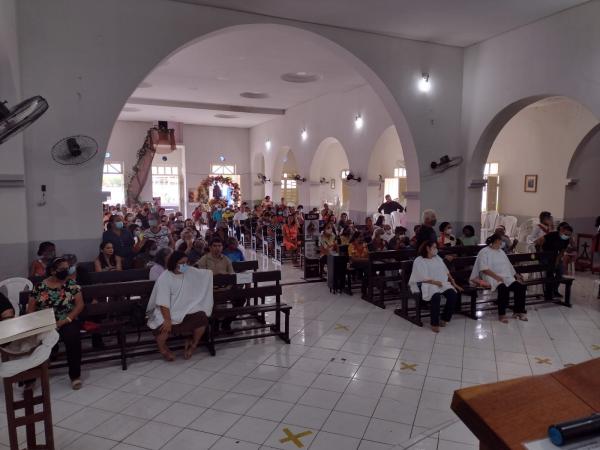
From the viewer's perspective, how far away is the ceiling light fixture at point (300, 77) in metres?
10.6

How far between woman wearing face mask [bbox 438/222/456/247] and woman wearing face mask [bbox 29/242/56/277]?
19.5ft

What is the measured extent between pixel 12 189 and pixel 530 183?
1181cm

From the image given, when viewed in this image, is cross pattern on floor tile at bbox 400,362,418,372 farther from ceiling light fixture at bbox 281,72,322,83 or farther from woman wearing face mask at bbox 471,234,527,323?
ceiling light fixture at bbox 281,72,322,83

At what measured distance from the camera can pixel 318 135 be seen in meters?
13.8

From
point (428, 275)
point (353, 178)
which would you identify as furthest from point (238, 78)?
point (428, 275)

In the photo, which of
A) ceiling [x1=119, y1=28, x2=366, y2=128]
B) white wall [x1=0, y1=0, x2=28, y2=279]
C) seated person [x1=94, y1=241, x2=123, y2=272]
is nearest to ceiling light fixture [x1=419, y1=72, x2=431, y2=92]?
ceiling [x1=119, y1=28, x2=366, y2=128]

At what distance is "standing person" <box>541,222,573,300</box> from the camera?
7.00 m

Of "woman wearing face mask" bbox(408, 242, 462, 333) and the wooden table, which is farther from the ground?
the wooden table

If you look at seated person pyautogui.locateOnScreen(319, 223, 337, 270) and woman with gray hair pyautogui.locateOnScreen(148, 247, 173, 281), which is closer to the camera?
woman with gray hair pyautogui.locateOnScreen(148, 247, 173, 281)

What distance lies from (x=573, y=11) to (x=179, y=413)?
7.76 m

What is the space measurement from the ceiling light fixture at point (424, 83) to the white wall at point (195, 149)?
Result: 12.8 meters

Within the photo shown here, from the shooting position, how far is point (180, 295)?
4.75 m

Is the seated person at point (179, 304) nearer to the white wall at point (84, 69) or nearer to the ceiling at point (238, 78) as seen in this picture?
the white wall at point (84, 69)

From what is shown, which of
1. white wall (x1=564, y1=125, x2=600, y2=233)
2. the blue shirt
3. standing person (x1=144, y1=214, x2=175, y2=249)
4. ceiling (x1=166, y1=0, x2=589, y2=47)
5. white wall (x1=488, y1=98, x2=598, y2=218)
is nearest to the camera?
ceiling (x1=166, y1=0, x2=589, y2=47)
